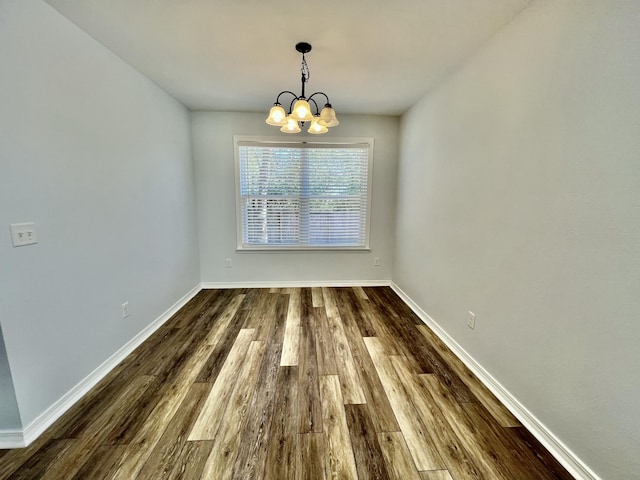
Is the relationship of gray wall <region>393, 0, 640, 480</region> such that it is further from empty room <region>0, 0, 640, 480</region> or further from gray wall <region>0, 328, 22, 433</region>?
gray wall <region>0, 328, 22, 433</region>

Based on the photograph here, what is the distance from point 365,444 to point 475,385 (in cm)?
98

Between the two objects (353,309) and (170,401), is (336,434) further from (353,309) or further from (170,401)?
(353,309)

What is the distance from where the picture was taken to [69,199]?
5.40 ft

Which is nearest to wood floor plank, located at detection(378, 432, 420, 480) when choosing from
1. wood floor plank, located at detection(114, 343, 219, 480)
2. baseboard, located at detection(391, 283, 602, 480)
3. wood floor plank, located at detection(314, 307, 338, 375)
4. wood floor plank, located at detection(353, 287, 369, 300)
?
wood floor plank, located at detection(314, 307, 338, 375)

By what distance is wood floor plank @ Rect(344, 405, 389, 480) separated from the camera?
124 cm

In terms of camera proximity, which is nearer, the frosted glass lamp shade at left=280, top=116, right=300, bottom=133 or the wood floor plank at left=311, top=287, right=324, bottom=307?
the frosted glass lamp shade at left=280, top=116, right=300, bottom=133

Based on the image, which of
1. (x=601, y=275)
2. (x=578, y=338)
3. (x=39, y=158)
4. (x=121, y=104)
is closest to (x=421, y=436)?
(x=578, y=338)

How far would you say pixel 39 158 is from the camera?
1458 mm

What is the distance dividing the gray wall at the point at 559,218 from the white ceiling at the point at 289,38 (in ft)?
1.20

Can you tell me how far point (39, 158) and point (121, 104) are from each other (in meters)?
0.92

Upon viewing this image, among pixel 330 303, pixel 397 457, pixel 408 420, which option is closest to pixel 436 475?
pixel 397 457

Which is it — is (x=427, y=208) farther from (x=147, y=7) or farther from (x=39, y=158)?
(x=39, y=158)

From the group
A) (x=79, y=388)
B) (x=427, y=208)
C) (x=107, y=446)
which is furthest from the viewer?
(x=427, y=208)

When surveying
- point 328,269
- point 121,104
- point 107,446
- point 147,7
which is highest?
point 147,7
